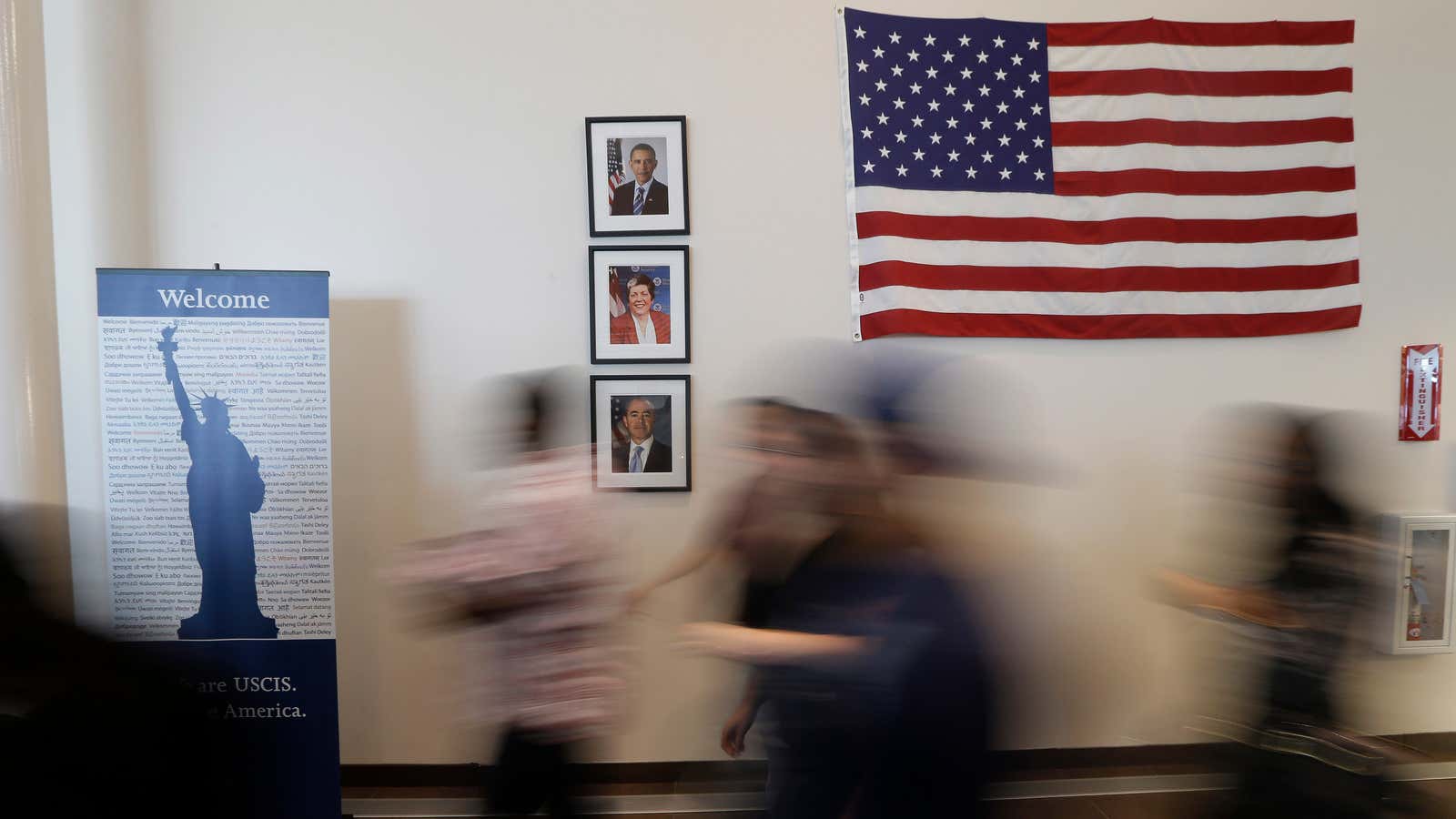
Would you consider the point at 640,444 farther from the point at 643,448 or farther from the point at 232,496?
the point at 232,496

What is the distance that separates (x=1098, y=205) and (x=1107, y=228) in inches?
4.2

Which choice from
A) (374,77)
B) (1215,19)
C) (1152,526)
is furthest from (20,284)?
(1215,19)

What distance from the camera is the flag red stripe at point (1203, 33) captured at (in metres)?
3.18

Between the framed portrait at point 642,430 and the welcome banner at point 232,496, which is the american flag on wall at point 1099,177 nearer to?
the framed portrait at point 642,430

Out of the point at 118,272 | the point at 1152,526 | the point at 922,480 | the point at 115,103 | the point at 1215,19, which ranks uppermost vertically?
the point at 1215,19

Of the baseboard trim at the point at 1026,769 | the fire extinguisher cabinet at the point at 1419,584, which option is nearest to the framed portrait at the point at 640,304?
the baseboard trim at the point at 1026,769

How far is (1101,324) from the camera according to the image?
10.5 ft

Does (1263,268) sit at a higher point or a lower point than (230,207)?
lower

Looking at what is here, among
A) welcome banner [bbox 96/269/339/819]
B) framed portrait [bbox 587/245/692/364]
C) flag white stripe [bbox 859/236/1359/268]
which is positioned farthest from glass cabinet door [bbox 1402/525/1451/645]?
welcome banner [bbox 96/269/339/819]

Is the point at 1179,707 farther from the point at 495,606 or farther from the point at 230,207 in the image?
the point at 230,207

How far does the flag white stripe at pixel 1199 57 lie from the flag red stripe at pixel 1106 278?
847 millimetres

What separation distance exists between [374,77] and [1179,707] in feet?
14.2

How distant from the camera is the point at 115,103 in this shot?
10.0 ft

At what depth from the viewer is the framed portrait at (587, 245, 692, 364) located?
123 inches
